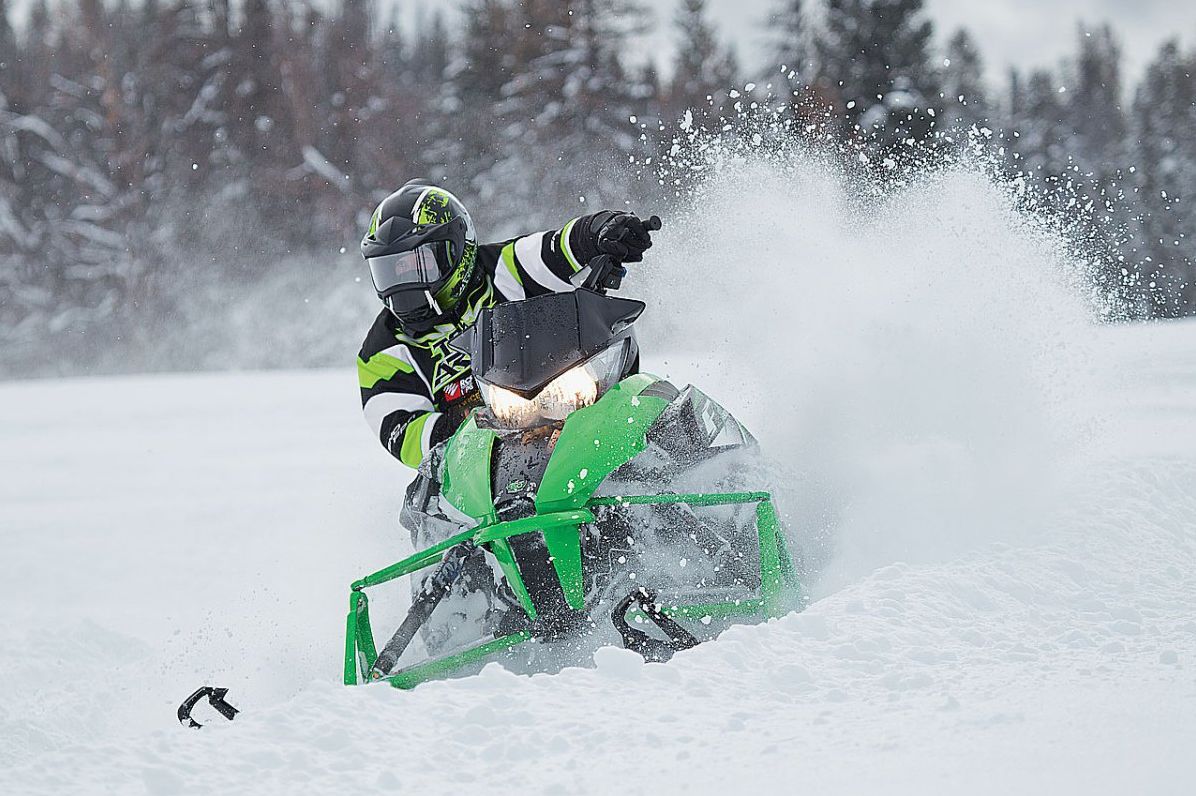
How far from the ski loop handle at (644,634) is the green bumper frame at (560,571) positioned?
0.07 metres

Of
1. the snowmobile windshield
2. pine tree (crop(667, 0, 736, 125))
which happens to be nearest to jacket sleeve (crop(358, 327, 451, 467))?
the snowmobile windshield

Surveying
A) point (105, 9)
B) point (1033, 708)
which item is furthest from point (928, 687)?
point (105, 9)

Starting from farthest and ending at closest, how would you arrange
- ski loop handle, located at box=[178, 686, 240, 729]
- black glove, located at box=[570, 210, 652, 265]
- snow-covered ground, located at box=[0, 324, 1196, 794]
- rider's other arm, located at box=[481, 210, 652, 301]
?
rider's other arm, located at box=[481, 210, 652, 301], black glove, located at box=[570, 210, 652, 265], ski loop handle, located at box=[178, 686, 240, 729], snow-covered ground, located at box=[0, 324, 1196, 794]

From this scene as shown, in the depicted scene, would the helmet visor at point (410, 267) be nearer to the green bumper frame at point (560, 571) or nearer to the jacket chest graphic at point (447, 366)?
the jacket chest graphic at point (447, 366)

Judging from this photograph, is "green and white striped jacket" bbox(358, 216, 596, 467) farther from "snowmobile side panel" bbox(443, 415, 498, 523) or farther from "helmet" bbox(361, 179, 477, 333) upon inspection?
"snowmobile side panel" bbox(443, 415, 498, 523)

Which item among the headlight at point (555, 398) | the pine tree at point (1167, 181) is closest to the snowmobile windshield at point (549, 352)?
the headlight at point (555, 398)

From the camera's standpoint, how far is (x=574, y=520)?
3.18 meters

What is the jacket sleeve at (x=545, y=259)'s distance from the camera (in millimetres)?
4527

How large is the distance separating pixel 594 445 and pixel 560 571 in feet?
1.36

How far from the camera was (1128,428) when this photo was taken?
634cm

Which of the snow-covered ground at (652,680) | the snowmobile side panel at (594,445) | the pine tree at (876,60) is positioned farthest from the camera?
the pine tree at (876,60)

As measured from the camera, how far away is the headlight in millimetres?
3631

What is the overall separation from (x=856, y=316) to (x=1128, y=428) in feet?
6.67

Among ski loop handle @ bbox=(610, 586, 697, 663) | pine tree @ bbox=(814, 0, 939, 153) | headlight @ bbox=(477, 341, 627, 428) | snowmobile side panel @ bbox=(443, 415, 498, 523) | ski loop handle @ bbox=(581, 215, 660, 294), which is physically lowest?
ski loop handle @ bbox=(610, 586, 697, 663)
